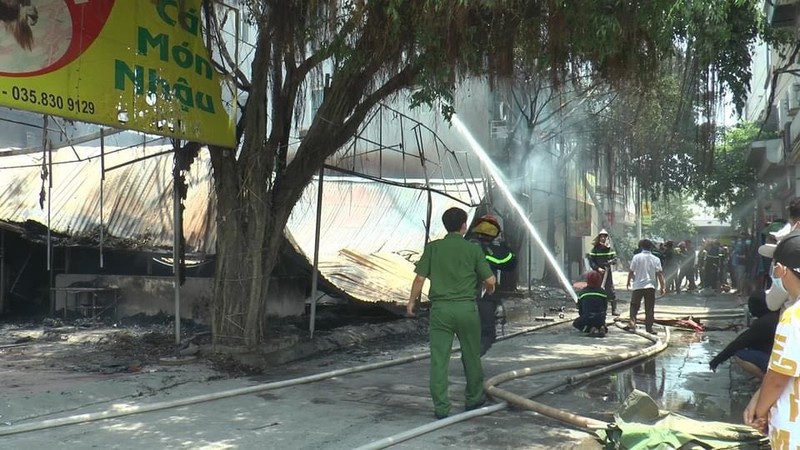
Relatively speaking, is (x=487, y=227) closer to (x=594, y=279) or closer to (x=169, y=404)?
(x=169, y=404)

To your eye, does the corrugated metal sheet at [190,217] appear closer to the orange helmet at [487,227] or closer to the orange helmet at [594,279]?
the orange helmet at [594,279]

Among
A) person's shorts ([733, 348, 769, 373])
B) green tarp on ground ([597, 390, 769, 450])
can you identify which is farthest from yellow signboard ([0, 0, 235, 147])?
person's shorts ([733, 348, 769, 373])

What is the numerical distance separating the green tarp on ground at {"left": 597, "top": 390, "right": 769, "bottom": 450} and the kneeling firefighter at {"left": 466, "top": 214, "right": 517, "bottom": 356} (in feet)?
7.07

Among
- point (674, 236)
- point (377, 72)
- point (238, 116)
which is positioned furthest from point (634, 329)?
point (674, 236)

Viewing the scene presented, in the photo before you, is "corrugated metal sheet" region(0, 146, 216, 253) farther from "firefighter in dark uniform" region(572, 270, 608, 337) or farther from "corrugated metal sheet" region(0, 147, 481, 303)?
"firefighter in dark uniform" region(572, 270, 608, 337)

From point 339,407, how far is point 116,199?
24.6 feet

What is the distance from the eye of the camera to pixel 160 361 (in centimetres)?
755

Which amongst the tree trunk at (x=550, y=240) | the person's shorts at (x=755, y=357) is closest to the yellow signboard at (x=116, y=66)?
the person's shorts at (x=755, y=357)

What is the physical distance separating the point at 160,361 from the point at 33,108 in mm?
3122

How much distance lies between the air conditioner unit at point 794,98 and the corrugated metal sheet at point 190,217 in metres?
8.58

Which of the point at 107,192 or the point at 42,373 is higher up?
the point at 107,192

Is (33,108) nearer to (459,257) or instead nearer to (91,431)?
(91,431)

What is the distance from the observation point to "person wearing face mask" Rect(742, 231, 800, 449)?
2465 mm

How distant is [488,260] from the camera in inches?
265
